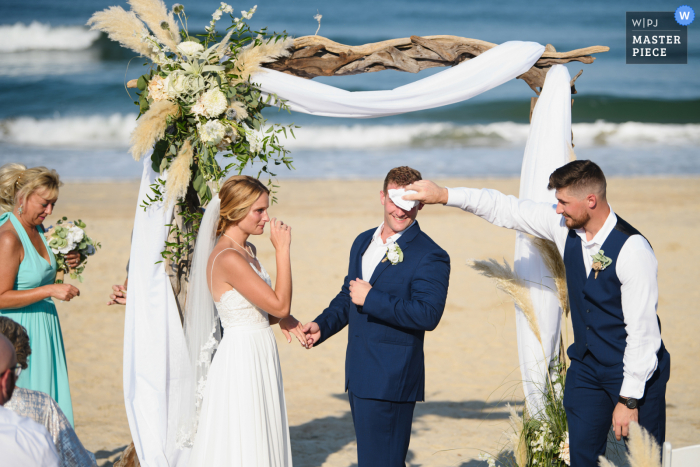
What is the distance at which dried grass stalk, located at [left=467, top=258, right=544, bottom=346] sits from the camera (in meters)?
4.18

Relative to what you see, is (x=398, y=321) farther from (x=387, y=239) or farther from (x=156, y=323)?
(x=156, y=323)

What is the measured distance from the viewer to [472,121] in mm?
25750

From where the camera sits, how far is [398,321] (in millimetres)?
3391

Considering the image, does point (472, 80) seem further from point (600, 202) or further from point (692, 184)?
point (692, 184)

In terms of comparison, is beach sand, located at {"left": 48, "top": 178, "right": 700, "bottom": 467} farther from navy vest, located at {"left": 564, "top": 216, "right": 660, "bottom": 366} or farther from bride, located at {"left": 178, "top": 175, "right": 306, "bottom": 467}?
navy vest, located at {"left": 564, "top": 216, "right": 660, "bottom": 366}

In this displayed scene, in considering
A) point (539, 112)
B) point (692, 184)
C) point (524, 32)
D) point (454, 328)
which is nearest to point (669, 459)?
point (539, 112)

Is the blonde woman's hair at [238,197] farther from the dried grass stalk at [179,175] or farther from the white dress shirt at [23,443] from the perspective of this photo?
the white dress shirt at [23,443]

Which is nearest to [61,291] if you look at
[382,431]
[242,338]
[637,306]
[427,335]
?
[242,338]

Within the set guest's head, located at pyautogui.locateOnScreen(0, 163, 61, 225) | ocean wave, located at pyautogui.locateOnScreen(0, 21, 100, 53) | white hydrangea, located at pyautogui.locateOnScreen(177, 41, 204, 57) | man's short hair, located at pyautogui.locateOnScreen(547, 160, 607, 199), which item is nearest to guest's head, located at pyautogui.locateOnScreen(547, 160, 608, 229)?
→ man's short hair, located at pyautogui.locateOnScreen(547, 160, 607, 199)

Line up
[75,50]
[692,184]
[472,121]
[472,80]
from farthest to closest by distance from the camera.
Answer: [75,50]
[472,121]
[692,184]
[472,80]

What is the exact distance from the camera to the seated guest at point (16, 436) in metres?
1.86

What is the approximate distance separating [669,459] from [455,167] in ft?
56.2

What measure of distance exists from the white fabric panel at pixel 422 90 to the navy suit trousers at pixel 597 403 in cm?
196

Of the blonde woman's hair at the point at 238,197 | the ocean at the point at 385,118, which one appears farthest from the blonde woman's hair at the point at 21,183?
the ocean at the point at 385,118
